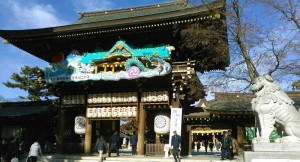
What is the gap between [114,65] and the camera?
62.1ft

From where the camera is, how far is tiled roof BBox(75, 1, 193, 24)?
22072mm

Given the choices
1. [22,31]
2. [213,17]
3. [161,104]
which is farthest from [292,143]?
[22,31]

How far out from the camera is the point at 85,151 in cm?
1927

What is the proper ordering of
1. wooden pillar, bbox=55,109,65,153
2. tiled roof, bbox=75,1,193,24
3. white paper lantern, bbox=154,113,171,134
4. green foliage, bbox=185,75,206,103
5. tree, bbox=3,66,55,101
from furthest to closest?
tree, bbox=3,66,55,101, tiled roof, bbox=75,1,193,24, wooden pillar, bbox=55,109,65,153, white paper lantern, bbox=154,113,171,134, green foliage, bbox=185,75,206,103

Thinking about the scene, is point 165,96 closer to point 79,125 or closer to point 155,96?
point 155,96

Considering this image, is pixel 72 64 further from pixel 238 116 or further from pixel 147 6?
pixel 238 116

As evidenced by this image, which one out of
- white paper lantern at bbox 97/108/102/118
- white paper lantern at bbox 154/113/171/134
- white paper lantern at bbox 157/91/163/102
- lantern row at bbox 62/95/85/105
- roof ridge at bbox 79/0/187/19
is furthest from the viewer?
roof ridge at bbox 79/0/187/19

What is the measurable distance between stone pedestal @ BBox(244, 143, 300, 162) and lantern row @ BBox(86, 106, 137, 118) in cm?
1114

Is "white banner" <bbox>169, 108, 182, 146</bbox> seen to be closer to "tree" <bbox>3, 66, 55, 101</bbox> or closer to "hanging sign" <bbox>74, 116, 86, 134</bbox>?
"hanging sign" <bbox>74, 116, 86, 134</bbox>

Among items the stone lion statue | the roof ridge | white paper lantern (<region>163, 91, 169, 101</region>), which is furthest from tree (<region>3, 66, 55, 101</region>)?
the stone lion statue

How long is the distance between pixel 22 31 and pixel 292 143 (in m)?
16.7

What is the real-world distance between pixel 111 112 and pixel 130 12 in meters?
8.02

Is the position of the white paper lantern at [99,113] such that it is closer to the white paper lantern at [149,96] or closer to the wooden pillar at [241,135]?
the white paper lantern at [149,96]

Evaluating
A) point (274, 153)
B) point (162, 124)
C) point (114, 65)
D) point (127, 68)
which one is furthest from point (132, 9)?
point (274, 153)
